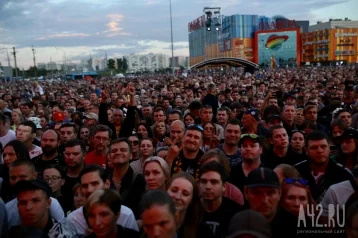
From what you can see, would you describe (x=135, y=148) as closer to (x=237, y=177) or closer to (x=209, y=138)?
Answer: (x=209, y=138)

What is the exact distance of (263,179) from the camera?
3.12 metres

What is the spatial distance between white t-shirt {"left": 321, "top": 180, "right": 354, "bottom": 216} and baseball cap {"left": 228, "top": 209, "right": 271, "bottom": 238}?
1085 mm

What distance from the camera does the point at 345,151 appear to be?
15.2ft

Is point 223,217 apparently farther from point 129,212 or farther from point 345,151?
point 345,151

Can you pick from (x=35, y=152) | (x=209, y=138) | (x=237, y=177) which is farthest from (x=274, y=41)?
(x=237, y=177)

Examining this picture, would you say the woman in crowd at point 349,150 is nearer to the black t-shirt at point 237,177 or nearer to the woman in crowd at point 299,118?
the black t-shirt at point 237,177

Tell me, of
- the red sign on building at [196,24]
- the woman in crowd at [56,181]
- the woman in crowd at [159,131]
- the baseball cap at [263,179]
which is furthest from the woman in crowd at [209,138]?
the red sign on building at [196,24]

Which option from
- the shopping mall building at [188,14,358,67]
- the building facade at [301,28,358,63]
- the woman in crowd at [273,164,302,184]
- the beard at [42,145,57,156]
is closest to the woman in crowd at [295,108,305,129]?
the woman in crowd at [273,164,302,184]

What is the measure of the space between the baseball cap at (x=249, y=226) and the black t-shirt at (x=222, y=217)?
2.00 feet

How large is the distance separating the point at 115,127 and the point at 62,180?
3492 millimetres

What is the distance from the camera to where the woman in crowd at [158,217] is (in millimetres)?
2658

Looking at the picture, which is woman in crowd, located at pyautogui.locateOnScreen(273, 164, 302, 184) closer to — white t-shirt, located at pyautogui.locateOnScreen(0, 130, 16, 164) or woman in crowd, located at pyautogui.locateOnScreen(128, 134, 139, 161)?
woman in crowd, located at pyautogui.locateOnScreen(128, 134, 139, 161)

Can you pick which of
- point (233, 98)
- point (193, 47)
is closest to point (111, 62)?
point (193, 47)

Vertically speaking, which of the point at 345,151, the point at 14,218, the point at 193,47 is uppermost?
the point at 193,47
